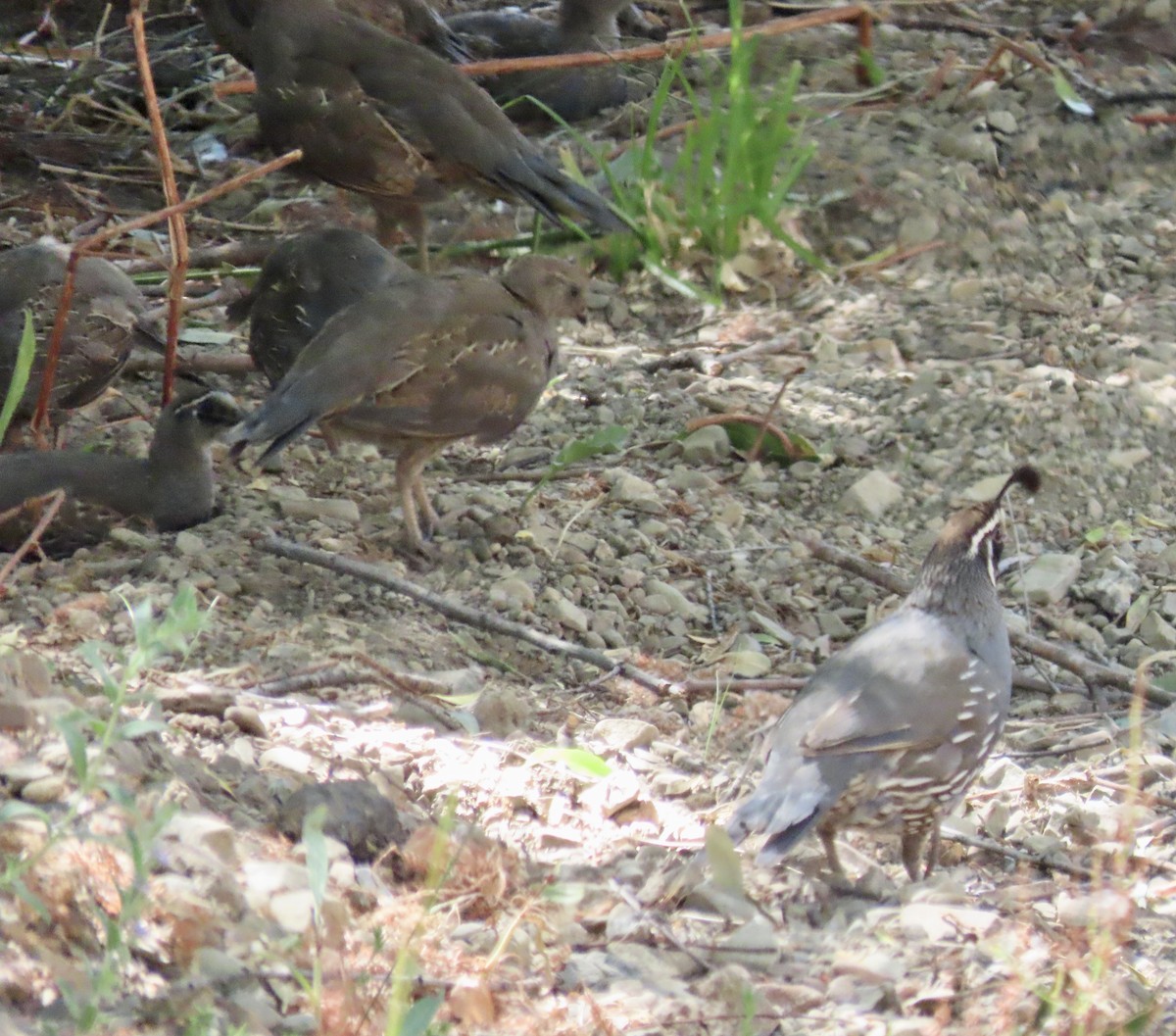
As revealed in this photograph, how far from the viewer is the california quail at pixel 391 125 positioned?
224 inches

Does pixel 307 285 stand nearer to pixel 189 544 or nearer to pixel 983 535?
pixel 189 544

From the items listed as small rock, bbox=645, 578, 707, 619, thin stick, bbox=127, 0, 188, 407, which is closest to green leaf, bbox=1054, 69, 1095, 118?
small rock, bbox=645, 578, 707, 619

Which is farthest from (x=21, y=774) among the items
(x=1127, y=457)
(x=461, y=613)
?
(x=1127, y=457)

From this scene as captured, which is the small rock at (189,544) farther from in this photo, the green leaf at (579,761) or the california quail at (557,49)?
the california quail at (557,49)

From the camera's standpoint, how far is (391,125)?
571 cm

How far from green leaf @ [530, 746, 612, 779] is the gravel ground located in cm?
2

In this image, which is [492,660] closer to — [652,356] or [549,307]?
[549,307]

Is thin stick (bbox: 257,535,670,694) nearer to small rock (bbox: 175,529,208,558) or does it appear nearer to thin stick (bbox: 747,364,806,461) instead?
small rock (bbox: 175,529,208,558)

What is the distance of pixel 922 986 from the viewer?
113 inches

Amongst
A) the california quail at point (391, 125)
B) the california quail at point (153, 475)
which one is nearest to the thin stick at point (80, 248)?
the california quail at point (153, 475)

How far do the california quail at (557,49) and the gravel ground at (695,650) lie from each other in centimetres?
74

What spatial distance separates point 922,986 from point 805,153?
374 centimetres

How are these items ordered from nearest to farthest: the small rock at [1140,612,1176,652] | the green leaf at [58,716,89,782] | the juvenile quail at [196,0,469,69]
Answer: the green leaf at [58,716,89,782] < the small rock at [1140,612,1176,652] < the juvenile quail at [196,0,469,69]

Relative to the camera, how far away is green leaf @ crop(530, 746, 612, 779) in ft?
11.6
